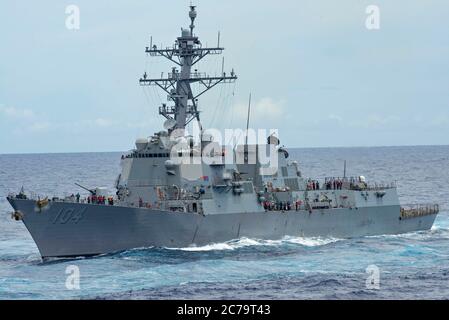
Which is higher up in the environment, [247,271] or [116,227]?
[116,227]

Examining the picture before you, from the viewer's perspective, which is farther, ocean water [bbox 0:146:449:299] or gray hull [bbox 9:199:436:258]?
gray hull [bbox 9:199:436:258]

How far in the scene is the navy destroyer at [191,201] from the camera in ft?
124

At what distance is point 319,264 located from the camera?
121 feet

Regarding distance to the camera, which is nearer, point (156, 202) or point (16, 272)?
point (16, 272)

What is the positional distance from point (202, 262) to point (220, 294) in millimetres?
6363

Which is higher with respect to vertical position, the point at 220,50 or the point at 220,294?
the point at 220,50

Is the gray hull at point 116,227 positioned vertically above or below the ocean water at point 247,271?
above

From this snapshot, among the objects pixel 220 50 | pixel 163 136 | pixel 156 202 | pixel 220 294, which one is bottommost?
pixel 220 294

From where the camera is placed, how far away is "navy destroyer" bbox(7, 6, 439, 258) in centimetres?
3775

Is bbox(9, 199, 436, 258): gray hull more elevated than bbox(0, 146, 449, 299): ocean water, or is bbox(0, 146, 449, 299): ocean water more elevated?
bbox(9, 199, 436, 258): gray hull

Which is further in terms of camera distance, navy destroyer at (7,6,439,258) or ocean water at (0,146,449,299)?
navy destroyer at (7,6,439,258)

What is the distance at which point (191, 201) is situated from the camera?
1561 inches
